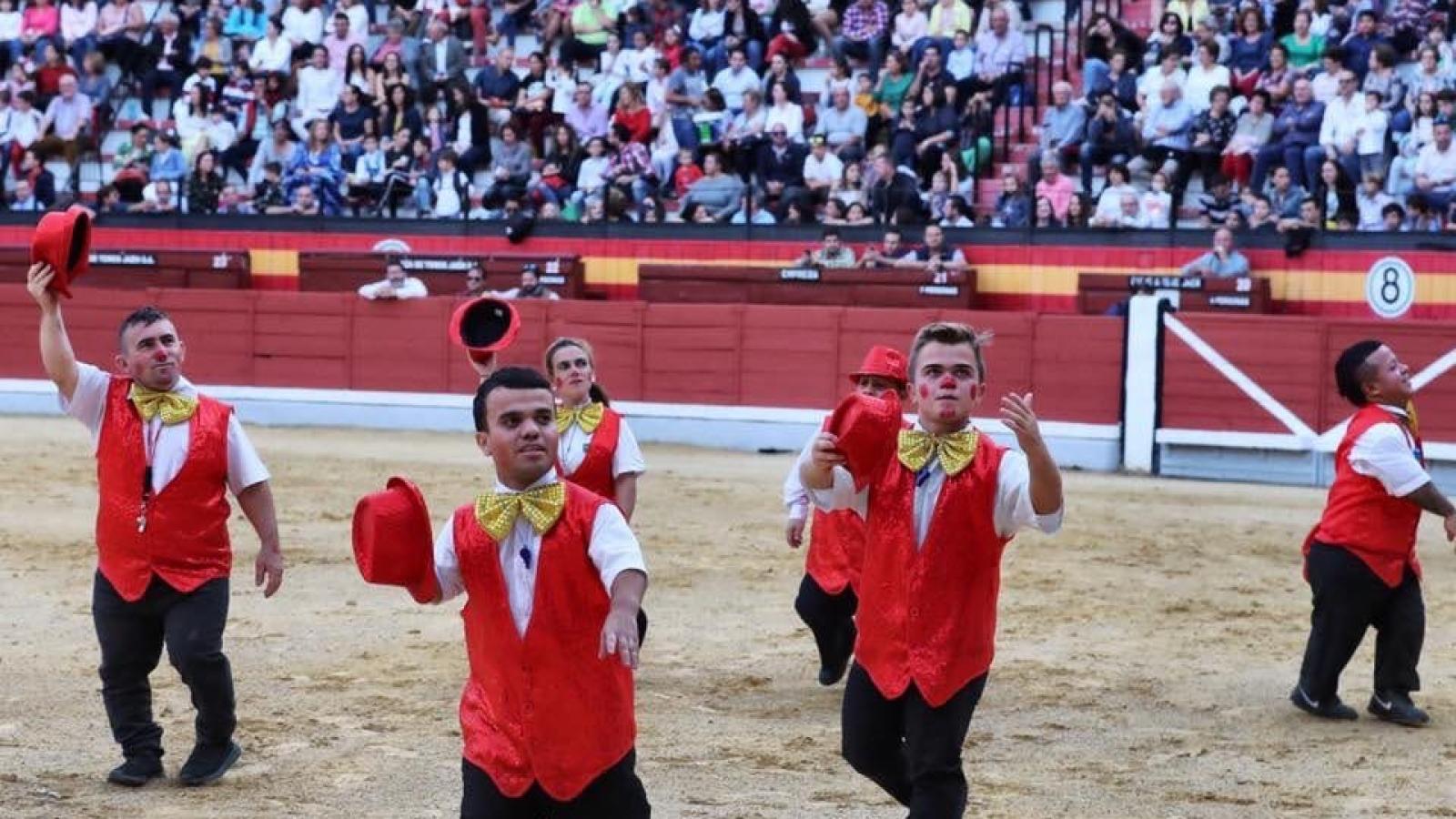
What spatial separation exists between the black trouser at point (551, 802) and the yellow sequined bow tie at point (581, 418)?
144 inches

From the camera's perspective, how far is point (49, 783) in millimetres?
7574

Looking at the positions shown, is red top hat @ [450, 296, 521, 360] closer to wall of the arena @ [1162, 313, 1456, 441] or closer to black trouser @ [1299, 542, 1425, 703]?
black trouser @ [1299, 542, 1425, 703]

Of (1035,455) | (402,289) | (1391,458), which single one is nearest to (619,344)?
(402,289)

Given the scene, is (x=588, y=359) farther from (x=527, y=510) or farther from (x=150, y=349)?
(x=527, y=510)

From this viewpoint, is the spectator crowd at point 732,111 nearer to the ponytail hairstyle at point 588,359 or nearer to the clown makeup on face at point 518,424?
the ponytail hairstyle at point 588,359

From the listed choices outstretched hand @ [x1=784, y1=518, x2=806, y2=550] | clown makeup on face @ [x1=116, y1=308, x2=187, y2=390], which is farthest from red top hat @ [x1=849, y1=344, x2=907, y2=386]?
clown makeup on face @ [x1=116, y1=308, x2=187, y2=390]

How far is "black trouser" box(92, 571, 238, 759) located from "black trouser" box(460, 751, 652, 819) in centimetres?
255

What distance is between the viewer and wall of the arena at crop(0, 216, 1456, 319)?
1923 cm

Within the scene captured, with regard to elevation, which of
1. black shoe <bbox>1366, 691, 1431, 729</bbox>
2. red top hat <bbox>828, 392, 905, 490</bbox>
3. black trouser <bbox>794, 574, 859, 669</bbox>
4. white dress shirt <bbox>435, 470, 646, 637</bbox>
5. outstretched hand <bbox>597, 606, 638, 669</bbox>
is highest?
red top hat <bbox>828, 392, 905, 490</bbox>

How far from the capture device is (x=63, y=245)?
6.79 meters

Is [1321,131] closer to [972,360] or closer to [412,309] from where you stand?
[412,309]

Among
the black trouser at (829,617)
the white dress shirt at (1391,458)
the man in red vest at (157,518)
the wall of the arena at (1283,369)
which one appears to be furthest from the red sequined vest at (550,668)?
the wall of the arena at (1283,369)

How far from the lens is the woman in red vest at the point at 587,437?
8.60 meters

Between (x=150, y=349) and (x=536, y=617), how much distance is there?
2792 mm
